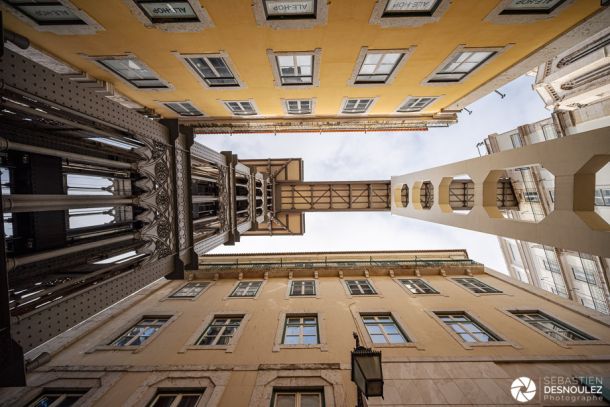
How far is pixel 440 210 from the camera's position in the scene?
12227 mm

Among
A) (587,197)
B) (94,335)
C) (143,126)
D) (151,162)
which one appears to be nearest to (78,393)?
(94,335)

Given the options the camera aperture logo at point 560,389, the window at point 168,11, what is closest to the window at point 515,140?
the camera aperture logo at point 560,389

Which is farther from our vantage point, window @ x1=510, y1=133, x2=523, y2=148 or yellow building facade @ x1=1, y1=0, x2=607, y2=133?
window @ x1=510, y1=133, x2=523, y2=148

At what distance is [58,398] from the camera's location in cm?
691

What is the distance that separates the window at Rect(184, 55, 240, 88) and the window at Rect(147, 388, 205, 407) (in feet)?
35.8

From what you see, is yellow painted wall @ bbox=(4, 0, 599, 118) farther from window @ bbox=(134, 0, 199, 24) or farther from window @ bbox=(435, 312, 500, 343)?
window @ bbox=(435, 312, 500, 343)

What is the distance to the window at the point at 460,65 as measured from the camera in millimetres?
9586

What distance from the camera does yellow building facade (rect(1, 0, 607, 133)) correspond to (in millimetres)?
7562

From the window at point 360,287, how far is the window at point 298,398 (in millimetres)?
5538

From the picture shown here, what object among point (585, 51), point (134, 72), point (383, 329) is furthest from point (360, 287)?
point (585, 51)

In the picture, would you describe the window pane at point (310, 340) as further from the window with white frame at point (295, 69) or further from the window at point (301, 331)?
the window with white frame at point (295, 69)

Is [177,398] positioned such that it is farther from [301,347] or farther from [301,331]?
[301,331]

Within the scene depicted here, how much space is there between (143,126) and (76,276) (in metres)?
3.69

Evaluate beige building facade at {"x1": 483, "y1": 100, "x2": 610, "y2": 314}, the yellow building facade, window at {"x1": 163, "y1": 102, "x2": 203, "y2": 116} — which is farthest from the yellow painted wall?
beige building facade at {"x1": 483, "y1": 100, "x2": 610, "y2": 314}
